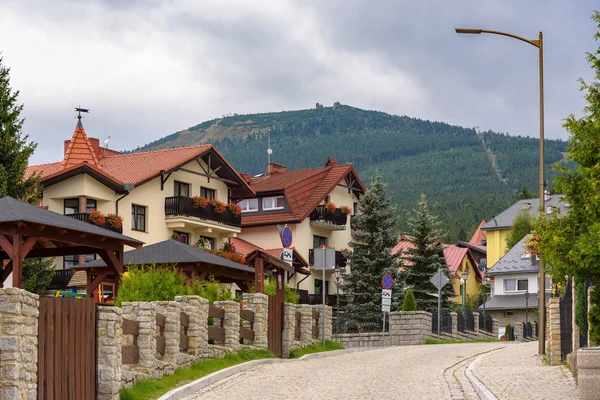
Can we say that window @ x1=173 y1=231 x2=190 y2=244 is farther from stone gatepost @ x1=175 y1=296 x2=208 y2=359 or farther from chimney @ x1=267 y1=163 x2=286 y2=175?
stone gatepost @ x1=175 y1=296 x2=208 y2=359

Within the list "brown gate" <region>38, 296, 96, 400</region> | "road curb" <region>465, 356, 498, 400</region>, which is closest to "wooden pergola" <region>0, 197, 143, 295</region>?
"brown gate" <region>38, 296, 96, 400</region>

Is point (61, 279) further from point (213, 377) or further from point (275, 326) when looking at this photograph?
point (213, 377)

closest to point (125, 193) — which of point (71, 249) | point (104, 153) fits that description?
point (104, 153)

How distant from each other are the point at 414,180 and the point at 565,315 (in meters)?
167

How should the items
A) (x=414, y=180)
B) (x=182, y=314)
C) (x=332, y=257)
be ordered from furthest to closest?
(x=414, y=180), (x=332, y=257), (x=182, y=314)

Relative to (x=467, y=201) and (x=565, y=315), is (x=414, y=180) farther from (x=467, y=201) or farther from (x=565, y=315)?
(x=565, y=315)

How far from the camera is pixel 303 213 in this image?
61.5 metres

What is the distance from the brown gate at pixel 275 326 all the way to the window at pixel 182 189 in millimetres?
23541

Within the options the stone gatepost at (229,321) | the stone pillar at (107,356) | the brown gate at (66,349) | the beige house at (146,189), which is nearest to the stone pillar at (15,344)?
the brown gate at (66,349)

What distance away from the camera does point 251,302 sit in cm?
2698

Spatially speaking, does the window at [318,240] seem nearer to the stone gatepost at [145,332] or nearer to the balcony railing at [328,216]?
the balcony railing at [328,216]

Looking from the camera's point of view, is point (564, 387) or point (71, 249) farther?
point (71, 249)

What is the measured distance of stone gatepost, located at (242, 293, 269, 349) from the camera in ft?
87.8

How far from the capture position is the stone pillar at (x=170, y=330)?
64.8 ft
